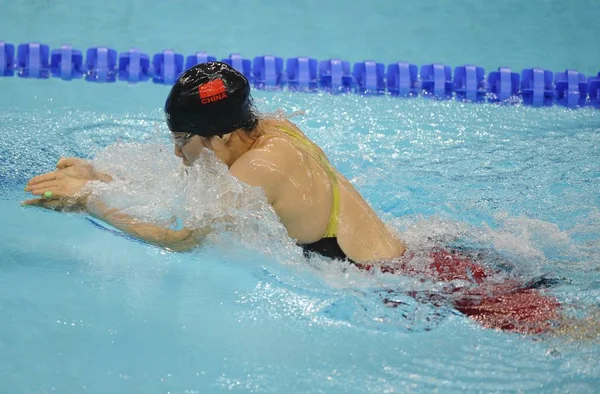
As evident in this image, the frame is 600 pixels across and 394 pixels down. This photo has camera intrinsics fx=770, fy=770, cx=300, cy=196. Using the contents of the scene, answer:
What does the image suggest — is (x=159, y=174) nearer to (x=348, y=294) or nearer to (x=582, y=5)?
(x=348, y=294)

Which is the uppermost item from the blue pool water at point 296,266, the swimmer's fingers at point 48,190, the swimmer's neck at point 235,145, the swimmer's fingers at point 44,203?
the swimmer's neck at point 235,145

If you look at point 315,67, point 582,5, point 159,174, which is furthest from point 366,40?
point 159,174

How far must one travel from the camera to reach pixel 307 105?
5270 mm

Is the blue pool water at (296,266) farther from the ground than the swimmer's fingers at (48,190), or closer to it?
closer to it

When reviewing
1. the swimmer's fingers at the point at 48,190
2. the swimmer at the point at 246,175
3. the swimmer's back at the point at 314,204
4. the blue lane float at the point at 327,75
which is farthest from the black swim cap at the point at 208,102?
the blue lane float at the point at 327,75

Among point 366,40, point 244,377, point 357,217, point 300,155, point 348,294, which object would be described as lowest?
point 244,377

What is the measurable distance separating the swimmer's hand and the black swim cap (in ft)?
1.34

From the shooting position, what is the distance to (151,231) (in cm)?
277

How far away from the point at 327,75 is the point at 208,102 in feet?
10.0

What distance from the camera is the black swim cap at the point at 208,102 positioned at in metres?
2.65

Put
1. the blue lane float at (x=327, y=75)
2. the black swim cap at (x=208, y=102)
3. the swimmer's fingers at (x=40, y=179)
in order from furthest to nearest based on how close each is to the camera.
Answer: the blue lane float at (x=327, y=75)
the swimmer's fingers at (x=40, y=179)
the black swim cap at (x=208, y=102)

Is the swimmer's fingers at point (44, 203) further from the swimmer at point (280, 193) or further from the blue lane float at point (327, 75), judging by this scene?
the blue lane float at point (327, 75)

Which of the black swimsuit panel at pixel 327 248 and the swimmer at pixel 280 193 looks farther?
the black swimsuit panel at pixel 327 248

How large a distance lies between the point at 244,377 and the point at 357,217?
708 mm
